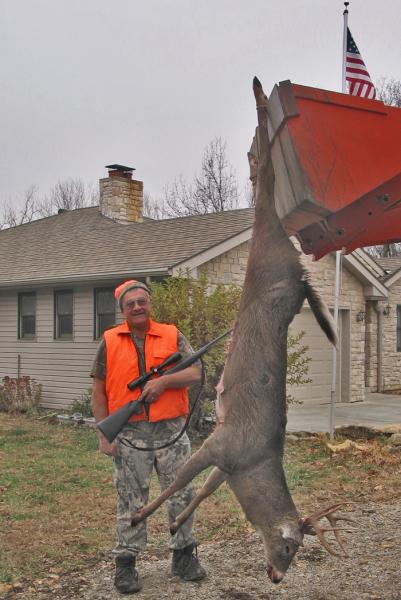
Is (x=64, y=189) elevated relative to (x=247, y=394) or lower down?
elevated

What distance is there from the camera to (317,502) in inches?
339

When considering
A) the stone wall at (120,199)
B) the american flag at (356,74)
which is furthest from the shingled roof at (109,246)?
the american flag at (356,74)

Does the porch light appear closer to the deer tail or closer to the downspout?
the downspout

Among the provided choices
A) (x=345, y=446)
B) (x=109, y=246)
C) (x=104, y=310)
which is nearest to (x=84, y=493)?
(x=345, y=446)

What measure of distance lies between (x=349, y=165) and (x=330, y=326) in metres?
0.62

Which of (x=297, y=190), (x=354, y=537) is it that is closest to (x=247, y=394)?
(x=297, y=190)

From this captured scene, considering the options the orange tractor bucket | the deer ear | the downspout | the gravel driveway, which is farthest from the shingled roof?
the deer ear

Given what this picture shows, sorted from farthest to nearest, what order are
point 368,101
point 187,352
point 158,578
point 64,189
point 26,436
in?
point 64,189 < point 26,436 < point 158,578 < point 187,352 < point 368,101

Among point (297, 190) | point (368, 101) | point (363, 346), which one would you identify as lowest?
point (363, 346)

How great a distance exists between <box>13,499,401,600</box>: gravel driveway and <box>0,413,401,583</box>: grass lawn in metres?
0.43

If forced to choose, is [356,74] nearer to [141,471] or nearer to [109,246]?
[141,471]

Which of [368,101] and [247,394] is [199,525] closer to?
[247,394]

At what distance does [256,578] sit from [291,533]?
10.7 ft

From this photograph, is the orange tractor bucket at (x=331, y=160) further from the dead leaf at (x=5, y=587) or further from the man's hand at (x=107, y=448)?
the dead leaf at (x=5, y=587)
